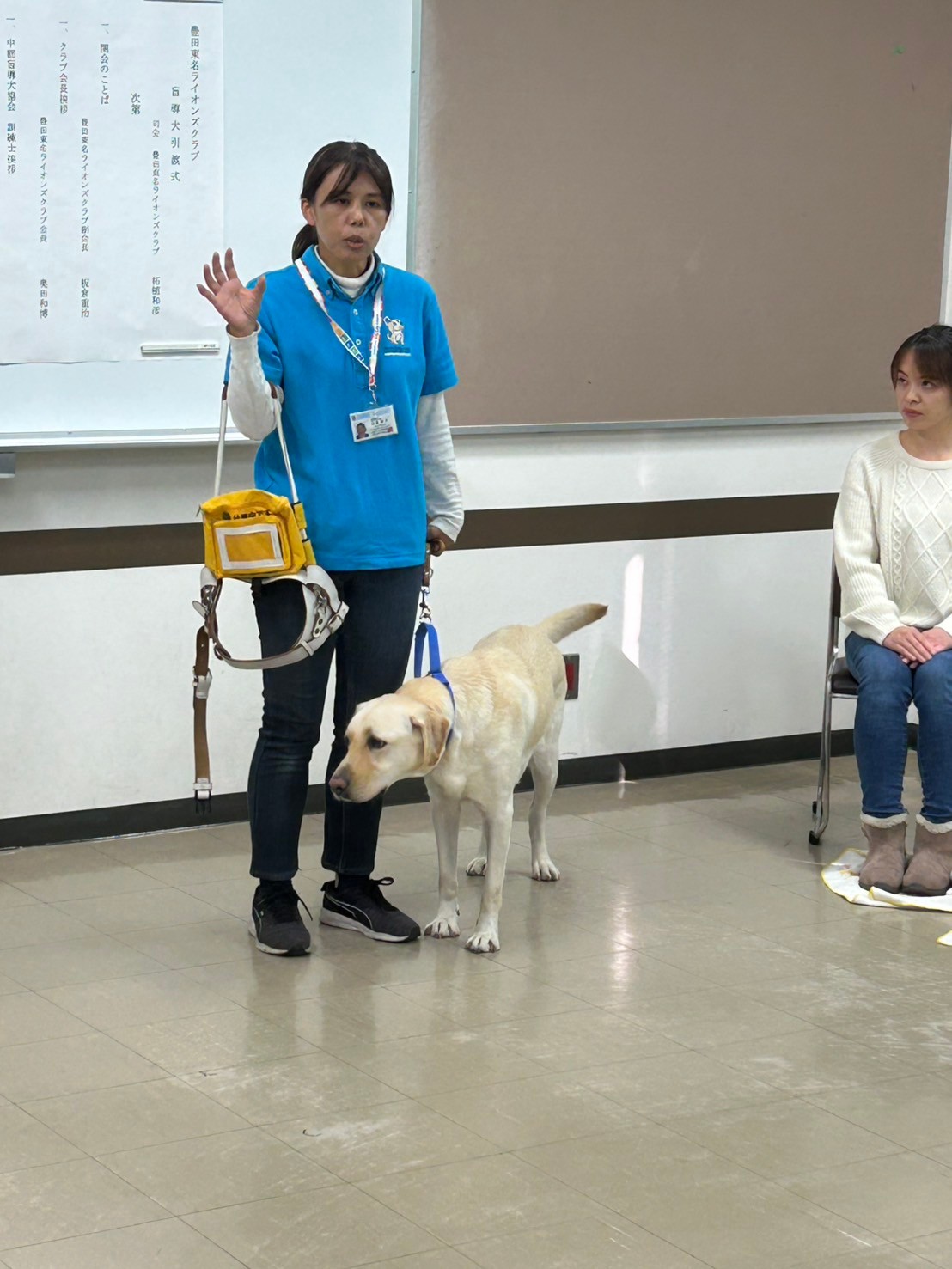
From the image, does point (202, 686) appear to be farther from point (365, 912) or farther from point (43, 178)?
point (43, 178)

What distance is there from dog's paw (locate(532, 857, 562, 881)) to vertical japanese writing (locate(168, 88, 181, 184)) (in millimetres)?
1840

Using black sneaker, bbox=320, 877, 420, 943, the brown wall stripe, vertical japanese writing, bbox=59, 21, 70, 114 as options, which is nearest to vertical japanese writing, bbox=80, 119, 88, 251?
vertical japanese writing, bbox=59, 21, 70, 114

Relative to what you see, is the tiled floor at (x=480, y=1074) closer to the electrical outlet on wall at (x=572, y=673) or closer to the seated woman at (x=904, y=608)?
the seated woman at (x=904, y=608)

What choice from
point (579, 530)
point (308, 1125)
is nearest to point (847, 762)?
point (579, 530)

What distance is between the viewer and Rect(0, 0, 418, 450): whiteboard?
13.4 feet

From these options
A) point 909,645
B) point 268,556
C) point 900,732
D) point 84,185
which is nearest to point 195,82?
point 84,185

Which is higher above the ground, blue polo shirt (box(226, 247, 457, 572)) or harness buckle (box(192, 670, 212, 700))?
blue polo shirt (box(226, 247, 457, 572))

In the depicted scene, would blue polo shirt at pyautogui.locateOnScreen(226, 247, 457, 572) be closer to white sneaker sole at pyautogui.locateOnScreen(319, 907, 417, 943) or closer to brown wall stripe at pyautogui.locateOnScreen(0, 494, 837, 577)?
white sneaker sole at pyautogui.locateOnScreen(319, 907, 417, 943)

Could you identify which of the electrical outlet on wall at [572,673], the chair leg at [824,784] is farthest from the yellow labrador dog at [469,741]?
the electrical outlet on wall at [572,673]

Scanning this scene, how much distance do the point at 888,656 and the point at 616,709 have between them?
A: 1102mm

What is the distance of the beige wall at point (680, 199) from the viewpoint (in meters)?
4.57

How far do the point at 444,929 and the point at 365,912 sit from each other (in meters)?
0.17

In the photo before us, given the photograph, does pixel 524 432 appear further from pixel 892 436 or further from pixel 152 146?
pixel 152 146

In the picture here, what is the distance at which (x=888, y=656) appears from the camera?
4.20m
